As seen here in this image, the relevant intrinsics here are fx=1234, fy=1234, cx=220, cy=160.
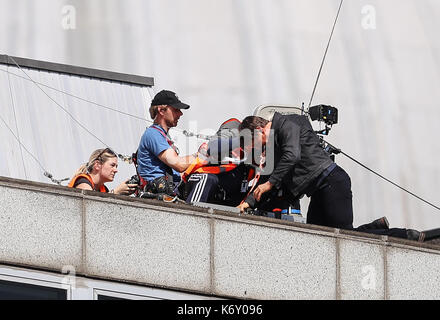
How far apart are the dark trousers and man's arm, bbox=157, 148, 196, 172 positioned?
138 cm

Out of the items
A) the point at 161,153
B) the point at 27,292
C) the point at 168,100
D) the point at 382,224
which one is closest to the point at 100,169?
the point at 161,153

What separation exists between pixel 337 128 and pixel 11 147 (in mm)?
Answer: 6917

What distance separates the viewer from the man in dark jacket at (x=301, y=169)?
12383 millimetres

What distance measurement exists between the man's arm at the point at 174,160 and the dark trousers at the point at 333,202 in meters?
1.38

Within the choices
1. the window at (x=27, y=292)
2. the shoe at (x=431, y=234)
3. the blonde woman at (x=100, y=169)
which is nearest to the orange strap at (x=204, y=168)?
the blonde woman at (x=100, y=169)

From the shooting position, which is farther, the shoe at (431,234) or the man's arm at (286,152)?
the shoe at (431,234)

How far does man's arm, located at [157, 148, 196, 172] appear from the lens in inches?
489

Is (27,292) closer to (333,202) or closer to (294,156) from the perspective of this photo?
(294,156)

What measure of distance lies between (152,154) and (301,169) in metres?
1.53

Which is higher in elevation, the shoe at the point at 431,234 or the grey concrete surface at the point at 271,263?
the shoe at the point at 431,234

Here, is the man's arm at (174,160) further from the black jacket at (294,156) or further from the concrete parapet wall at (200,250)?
the black jacket at (294,156)

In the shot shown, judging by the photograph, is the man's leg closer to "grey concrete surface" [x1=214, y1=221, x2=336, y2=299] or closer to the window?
"grey concrete surface" [x1=214, y1=221, x2=336, y2=299]

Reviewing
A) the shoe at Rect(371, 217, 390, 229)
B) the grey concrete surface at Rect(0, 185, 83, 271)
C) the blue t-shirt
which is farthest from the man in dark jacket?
the grey concrete surface at Rect(0, 185, 83, 271)
